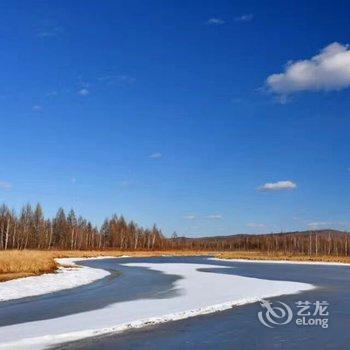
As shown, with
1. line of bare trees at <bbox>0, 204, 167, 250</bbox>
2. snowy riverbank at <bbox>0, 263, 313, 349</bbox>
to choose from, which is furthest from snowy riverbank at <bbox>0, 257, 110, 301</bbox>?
line of bare trees at <bbox>0, 204, 167, 250</bbox>

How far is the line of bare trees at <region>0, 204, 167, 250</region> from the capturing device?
413 ft

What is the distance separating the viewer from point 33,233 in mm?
131750

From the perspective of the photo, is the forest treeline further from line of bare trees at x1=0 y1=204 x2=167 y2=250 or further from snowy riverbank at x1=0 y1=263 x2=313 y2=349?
snowy riverbank at x1=0 y1=263 x2=313 y2=349

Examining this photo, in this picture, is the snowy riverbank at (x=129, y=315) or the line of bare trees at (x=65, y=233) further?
the line of bare trees at (x=65, y=233)

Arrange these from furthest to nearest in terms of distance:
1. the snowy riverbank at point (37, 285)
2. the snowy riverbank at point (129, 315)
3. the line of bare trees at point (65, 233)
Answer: the line of bare trees at point (65, 233)
the snowy riverbank at point (37, 285)
the snowy riverbank at point (129, 315)

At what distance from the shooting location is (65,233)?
469 feet

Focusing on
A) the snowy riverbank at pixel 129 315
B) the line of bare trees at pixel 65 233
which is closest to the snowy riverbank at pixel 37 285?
the snowy riverbank at pixel 129 315

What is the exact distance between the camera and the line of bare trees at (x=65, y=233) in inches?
4953

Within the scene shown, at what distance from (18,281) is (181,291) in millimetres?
9998

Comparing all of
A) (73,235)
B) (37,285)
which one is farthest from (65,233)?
(37,285)

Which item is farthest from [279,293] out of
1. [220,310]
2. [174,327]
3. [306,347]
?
[306,347]

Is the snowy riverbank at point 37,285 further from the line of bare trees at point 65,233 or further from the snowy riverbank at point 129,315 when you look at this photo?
the line of bare trees at point 65,233

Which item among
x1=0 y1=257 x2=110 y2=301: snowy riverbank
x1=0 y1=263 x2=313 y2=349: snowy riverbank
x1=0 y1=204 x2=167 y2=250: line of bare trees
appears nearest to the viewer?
x1=0 y1=263 x2=313 y2=349: snowy riverbank

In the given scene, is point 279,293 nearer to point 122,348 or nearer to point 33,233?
point 122,348
